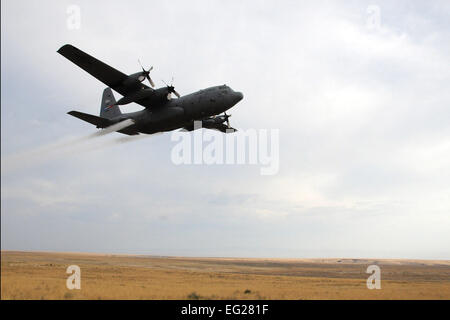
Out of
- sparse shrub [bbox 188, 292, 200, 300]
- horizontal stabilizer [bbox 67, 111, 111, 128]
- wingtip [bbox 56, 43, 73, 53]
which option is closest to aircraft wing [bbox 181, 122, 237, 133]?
horizontal stabilizer [bbox 67, 111, 111, 128]

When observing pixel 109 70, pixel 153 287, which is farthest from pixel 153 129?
pixel 153 287

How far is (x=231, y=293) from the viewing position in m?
26.9

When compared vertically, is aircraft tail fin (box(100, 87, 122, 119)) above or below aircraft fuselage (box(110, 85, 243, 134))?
above

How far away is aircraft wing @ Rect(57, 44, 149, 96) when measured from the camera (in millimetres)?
29441

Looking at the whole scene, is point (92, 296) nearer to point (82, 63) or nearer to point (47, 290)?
point (47, 290)

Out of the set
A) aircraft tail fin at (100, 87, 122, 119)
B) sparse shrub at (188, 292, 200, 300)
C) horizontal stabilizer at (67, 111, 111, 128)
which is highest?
aircraft tail fin at (100, 87, 122, 119)

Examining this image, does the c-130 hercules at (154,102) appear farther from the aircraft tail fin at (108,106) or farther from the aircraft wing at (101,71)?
the aircraft tail fin at (108,106)

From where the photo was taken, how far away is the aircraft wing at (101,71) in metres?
29.4

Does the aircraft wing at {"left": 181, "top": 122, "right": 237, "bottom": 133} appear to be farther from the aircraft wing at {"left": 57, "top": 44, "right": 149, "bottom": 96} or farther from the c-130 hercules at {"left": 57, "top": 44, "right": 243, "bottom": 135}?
the aircraft wing at {"left": 57, "top": 44, "right": 149, "bottom": 96}

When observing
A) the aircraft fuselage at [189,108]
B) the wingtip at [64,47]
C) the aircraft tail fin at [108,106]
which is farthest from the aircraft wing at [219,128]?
the wingtip at [64,47]

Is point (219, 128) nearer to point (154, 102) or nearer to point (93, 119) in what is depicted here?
point (154, 102)

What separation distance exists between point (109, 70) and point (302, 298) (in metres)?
23.5
